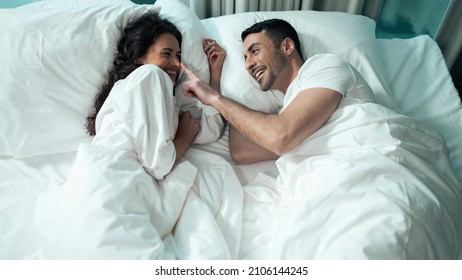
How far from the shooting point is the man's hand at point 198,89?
1.25 metres

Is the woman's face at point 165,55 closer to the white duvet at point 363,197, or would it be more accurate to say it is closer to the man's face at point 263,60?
the man's face at point 263,60

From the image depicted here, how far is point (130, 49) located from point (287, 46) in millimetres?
648

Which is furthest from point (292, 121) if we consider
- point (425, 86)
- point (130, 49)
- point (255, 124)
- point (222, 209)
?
point (425, 86)

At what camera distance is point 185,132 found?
1.31 m

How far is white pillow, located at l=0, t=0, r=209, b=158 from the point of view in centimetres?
125

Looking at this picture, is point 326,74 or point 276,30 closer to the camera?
point 326,74

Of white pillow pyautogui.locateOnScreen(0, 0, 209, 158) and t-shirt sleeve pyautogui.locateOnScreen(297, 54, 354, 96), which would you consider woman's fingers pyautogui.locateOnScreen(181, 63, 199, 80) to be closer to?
white pillow pyautogui.locateOnScreen(0, 0, 209, 158)

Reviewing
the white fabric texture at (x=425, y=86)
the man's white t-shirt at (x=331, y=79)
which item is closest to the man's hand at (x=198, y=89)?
the man's white t-shirt at (x=331, y=79)

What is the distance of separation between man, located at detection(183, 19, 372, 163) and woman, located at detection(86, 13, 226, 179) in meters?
0.14

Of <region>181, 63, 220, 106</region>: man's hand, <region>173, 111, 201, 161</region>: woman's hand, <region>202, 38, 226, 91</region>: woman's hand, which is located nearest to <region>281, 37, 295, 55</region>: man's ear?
<region>202, 38, 226, 91</region>: woman's hand

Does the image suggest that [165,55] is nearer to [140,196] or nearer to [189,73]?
[189,73]

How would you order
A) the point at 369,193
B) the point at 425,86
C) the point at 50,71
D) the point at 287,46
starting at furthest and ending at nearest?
the point at 425,86
the point at 287,46
the point at 50,71
the point at 369,193

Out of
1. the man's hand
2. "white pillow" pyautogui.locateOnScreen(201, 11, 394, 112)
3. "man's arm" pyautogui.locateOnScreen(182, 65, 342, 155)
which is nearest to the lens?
"man's arm" pyautogui.locateOnScreen(182, 65, 342, 155)

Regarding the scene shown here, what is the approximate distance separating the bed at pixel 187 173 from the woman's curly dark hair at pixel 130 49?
1.7 inches
